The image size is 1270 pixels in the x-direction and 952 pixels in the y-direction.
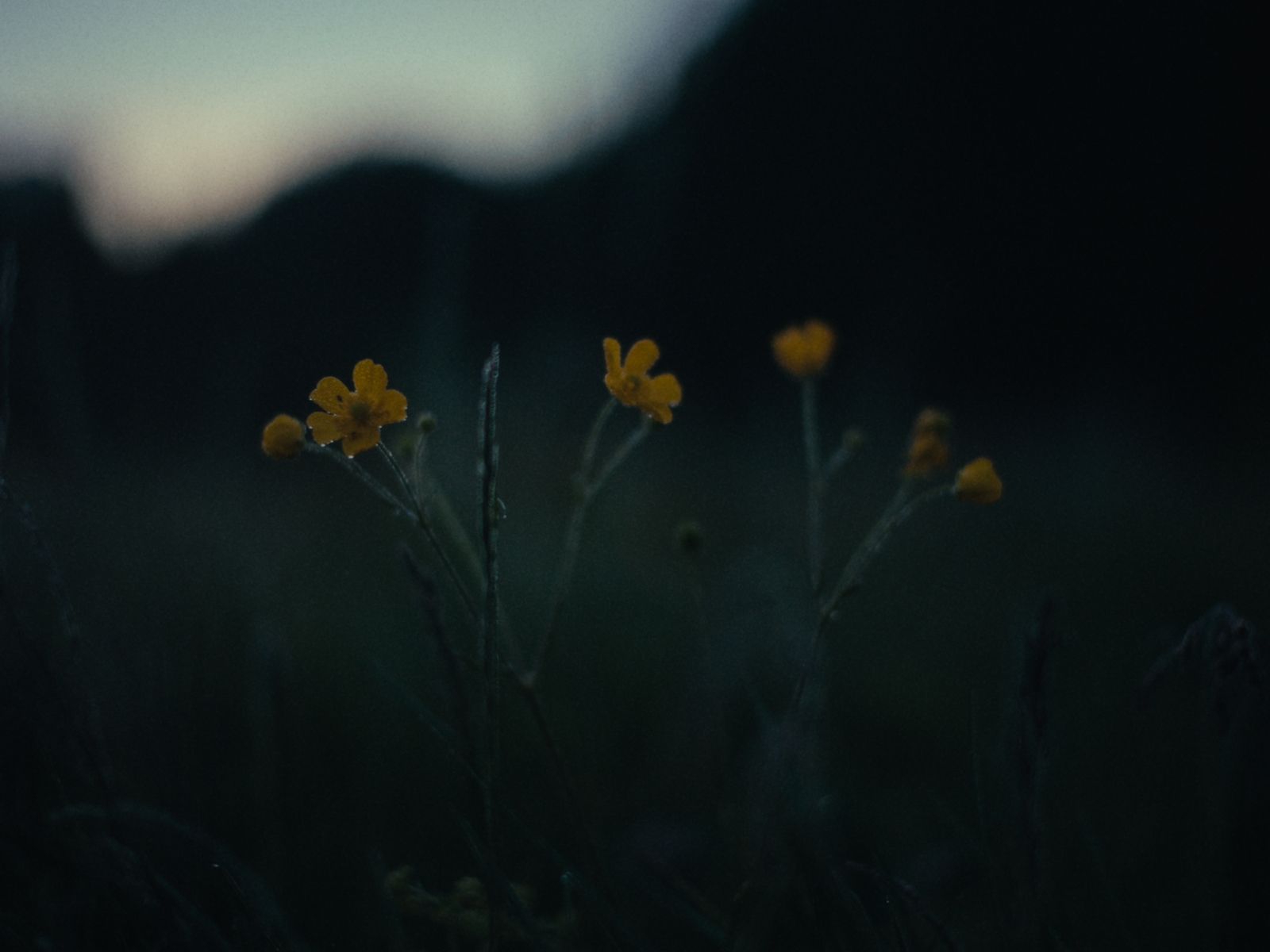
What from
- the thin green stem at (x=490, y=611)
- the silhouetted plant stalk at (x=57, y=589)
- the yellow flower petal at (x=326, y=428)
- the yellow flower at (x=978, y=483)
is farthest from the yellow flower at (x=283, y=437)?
the yellow flower at (x=978, y=483)

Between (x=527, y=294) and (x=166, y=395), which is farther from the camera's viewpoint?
(x=527, y=294)

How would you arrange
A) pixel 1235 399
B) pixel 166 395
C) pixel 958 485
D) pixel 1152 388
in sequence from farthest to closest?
pixel 1152 388 < pixel 1235 399 < pixel 166 395 < pixel 958 485

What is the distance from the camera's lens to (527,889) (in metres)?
1.16

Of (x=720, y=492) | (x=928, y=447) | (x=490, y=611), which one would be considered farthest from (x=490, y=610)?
(x=720, y=492)

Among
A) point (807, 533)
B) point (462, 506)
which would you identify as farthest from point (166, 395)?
point (807, 533)

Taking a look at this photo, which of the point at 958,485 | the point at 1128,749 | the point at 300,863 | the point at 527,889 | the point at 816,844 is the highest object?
the point at 958,485

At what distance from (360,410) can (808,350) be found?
→ 100 cm

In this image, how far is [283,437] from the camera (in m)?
1.21

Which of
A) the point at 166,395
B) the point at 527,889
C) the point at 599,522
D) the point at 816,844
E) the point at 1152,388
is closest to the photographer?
the point at 816,844

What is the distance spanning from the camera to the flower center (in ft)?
4.07

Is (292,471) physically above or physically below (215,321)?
below

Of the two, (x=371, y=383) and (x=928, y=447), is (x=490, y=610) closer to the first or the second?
(x=371, y=383)

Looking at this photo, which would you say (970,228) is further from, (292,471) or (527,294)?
(292,471)

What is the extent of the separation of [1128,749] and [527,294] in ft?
14.7
